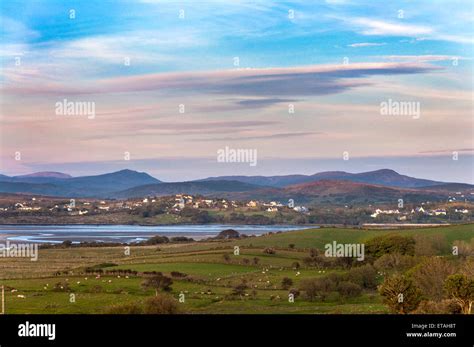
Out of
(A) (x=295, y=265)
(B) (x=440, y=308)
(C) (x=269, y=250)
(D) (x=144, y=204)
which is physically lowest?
(A) (x=295, y=265)

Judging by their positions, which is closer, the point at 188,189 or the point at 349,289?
the point at 349,289

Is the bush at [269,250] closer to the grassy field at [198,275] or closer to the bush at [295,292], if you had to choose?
the grassy field at [198,275]

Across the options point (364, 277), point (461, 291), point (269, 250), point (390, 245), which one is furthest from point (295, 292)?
point (390, 245)

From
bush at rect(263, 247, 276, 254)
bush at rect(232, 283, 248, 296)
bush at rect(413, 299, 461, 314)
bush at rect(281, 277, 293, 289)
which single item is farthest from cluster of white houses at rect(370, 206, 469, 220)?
bush at rect(413, 299, 461, 314)

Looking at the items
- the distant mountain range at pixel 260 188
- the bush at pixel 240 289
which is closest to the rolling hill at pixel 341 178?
the distant mountain range at pixel 260 188

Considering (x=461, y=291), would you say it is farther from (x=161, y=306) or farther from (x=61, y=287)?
(x=61, y=287)
